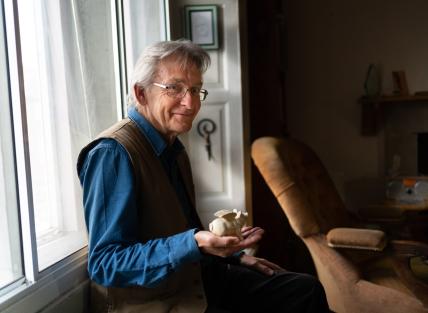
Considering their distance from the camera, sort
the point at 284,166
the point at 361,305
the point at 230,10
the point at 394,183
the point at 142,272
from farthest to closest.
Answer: the point at 394,183, the point at 230,10, the point at 284,166, the point at 361,305, the point at 142,272

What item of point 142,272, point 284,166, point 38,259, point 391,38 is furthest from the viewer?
point 391,38

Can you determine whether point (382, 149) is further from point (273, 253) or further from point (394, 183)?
point (273, 253)

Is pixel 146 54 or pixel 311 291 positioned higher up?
pixel 146 54

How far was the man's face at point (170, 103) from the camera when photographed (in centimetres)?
123

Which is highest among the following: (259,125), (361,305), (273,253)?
(259,125)

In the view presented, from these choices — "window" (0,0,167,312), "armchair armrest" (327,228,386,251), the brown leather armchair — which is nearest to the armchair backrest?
the brown leather armchair

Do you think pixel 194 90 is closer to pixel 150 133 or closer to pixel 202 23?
pixel 150 133

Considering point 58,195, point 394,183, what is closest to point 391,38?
point 394,183

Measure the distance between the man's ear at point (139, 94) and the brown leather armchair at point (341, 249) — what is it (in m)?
0.83

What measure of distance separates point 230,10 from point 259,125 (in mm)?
971

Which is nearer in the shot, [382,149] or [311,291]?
[311,291]

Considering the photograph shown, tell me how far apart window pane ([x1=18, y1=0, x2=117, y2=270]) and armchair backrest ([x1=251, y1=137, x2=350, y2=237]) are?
2.50 feet

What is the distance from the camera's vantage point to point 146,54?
4.03 feet

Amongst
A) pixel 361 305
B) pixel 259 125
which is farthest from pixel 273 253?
pixel 361 305
